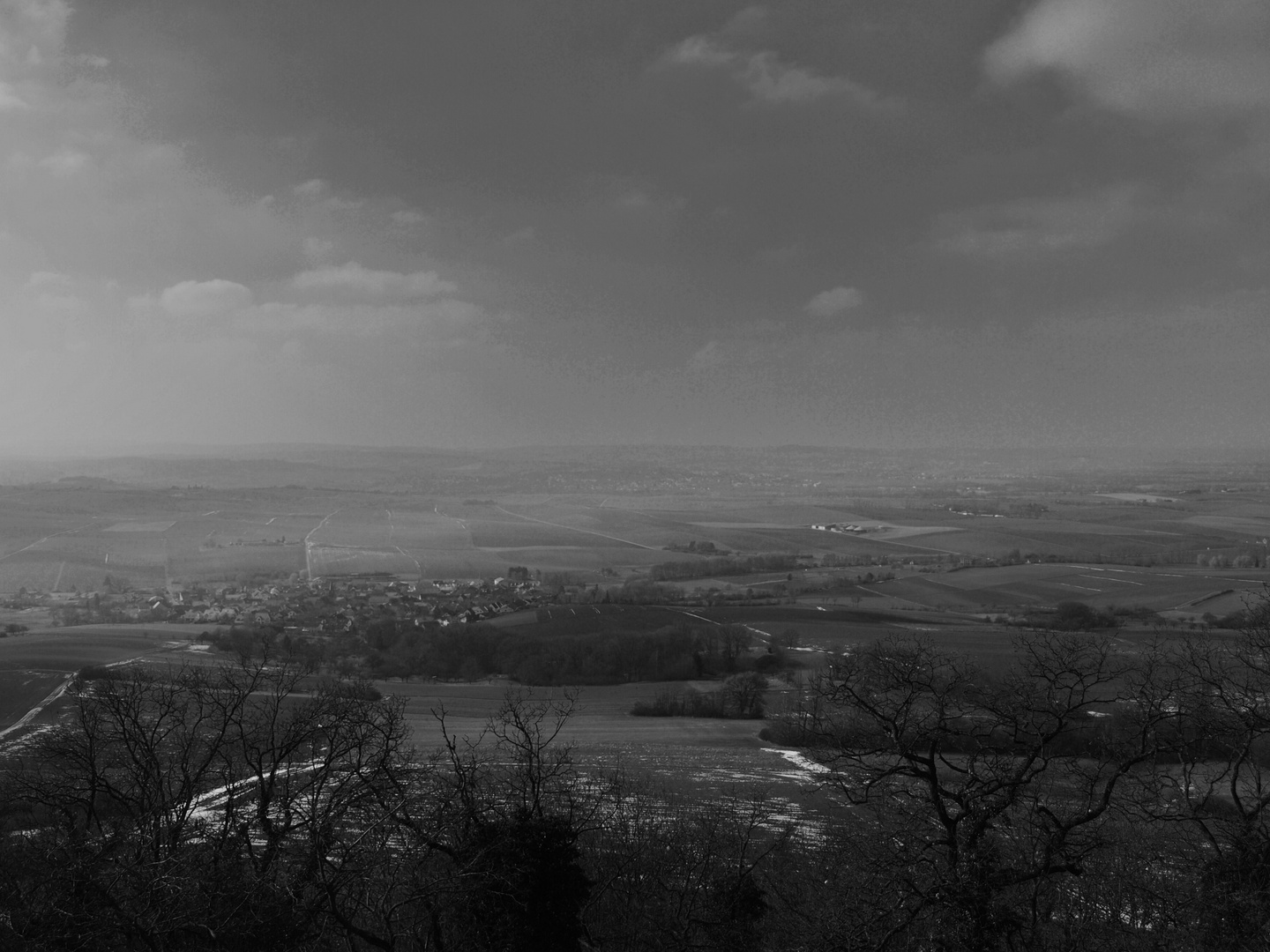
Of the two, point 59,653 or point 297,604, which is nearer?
point 59,653

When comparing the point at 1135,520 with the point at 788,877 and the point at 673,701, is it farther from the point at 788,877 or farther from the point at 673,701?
the point at 788,877

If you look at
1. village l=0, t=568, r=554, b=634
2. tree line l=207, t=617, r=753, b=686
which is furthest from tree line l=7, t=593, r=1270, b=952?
village l=0, t=568, r=554, b=634

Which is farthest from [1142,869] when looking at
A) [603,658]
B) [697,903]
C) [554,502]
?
[554,502]

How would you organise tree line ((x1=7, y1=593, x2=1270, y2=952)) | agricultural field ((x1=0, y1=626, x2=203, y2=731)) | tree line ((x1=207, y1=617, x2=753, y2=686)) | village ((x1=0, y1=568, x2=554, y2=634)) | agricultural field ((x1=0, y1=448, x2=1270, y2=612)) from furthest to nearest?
agricultural field ((x1=0, y1=448, x2=1270, y2=612))
village ((x1=0, y1=568, x2=554, y2=634))
tree line ((x1=207, y1=617, x2=753, y2=686))
agricultural field ((x1=0, y1=626, x2=203, y2=731))
tree line ((x1=7, y1=593, x2=1270, y2=952))

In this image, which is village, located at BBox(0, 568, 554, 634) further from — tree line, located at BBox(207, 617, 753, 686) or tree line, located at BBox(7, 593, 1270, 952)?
tree line, located at BBox(7, 593, 1270, 952)

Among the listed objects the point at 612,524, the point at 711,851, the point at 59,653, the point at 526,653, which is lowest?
the point at 526,653

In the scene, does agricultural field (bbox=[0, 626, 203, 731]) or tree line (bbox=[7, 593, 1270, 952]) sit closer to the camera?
tree line (bbox=[7, 593, 1270, 952])

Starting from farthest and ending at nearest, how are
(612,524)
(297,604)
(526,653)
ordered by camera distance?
(612,524) < (297,604) < (526,653)

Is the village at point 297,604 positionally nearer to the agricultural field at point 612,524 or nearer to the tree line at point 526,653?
the agricultural field at point 612,524

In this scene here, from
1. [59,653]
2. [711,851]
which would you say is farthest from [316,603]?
[711,851]

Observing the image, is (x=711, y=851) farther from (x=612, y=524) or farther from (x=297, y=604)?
(x=612, y=524)

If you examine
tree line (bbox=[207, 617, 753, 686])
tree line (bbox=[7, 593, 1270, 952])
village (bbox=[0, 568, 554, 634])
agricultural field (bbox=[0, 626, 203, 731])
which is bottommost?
tree line (bbox=[207, 617, 753, 686])
